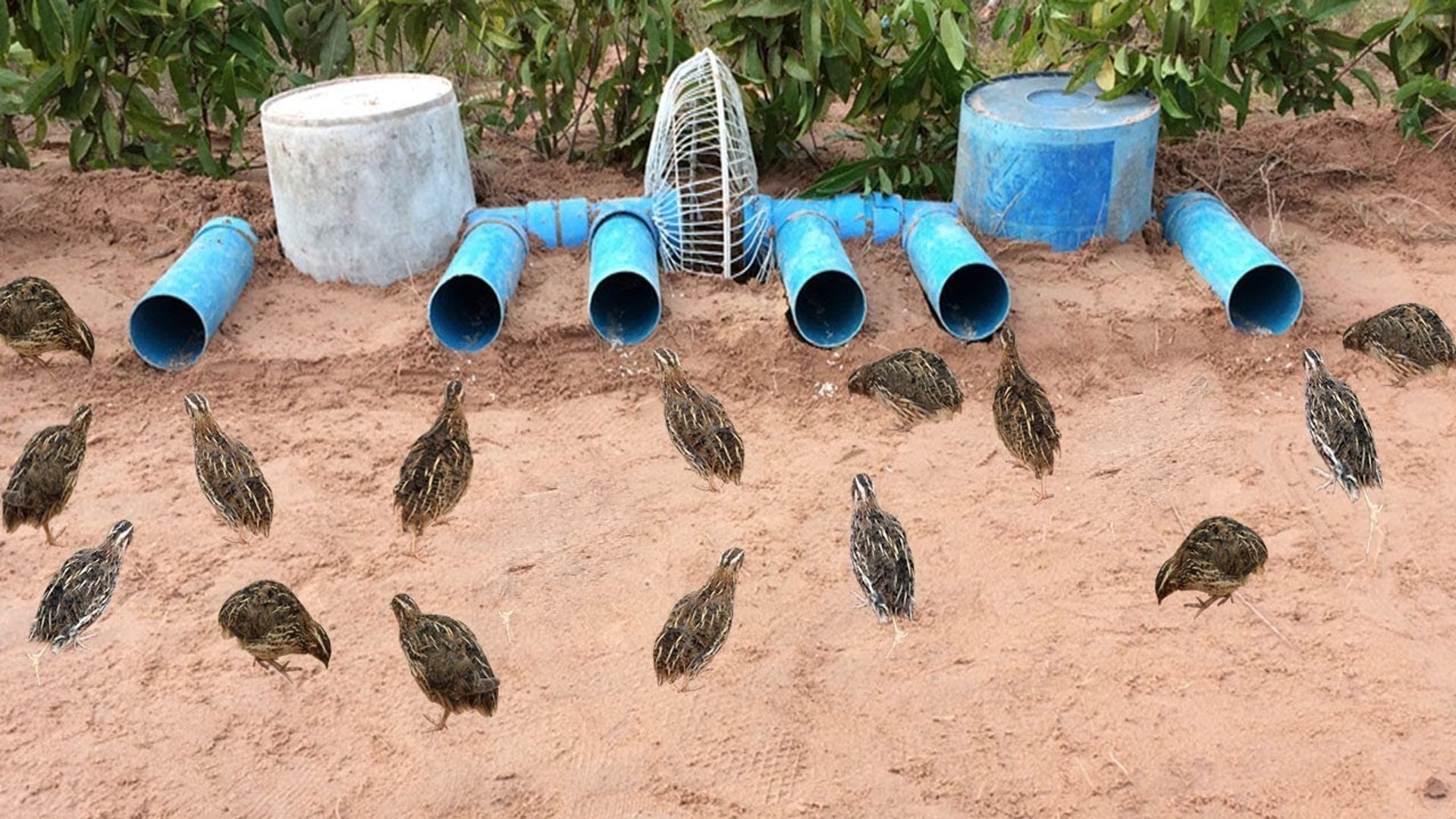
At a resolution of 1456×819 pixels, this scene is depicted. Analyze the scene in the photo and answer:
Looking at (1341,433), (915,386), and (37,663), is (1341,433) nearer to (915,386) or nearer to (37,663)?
(915,386)

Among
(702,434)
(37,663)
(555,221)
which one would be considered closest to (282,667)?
(37,663)

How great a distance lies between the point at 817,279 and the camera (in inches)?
343

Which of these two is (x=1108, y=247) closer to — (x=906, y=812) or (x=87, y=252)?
(x=906, y=812)

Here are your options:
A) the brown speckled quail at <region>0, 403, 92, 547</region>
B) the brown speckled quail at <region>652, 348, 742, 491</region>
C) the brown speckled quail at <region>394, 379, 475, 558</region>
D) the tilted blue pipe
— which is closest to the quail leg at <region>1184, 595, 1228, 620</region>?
the brown speckled quail at <region>652, 348, 742, 491</region>

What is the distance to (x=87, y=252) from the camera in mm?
9266

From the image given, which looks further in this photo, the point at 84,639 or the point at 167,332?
the point at 167,332

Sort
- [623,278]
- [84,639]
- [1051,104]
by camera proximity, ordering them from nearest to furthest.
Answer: [84,639]
[623,278]
[1051,104]

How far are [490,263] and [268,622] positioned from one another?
11.3ft

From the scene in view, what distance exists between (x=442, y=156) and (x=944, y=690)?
16.4ft

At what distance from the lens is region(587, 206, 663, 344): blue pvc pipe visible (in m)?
8.09

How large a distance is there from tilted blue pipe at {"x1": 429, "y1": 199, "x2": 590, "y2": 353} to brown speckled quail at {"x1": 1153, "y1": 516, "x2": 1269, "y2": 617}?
13.6ft

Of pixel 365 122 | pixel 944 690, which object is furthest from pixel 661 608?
pixel 365 122

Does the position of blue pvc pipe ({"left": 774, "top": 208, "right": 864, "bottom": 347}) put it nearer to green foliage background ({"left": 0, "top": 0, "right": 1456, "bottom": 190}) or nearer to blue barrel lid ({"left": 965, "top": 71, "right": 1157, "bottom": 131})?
green foliage background ({"left": 0, "top": 0, "right": 1456, "bottom": 190})

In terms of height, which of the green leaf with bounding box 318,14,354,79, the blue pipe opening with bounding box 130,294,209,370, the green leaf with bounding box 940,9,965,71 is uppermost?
the green leaf with bounding box 940,9,965,71
